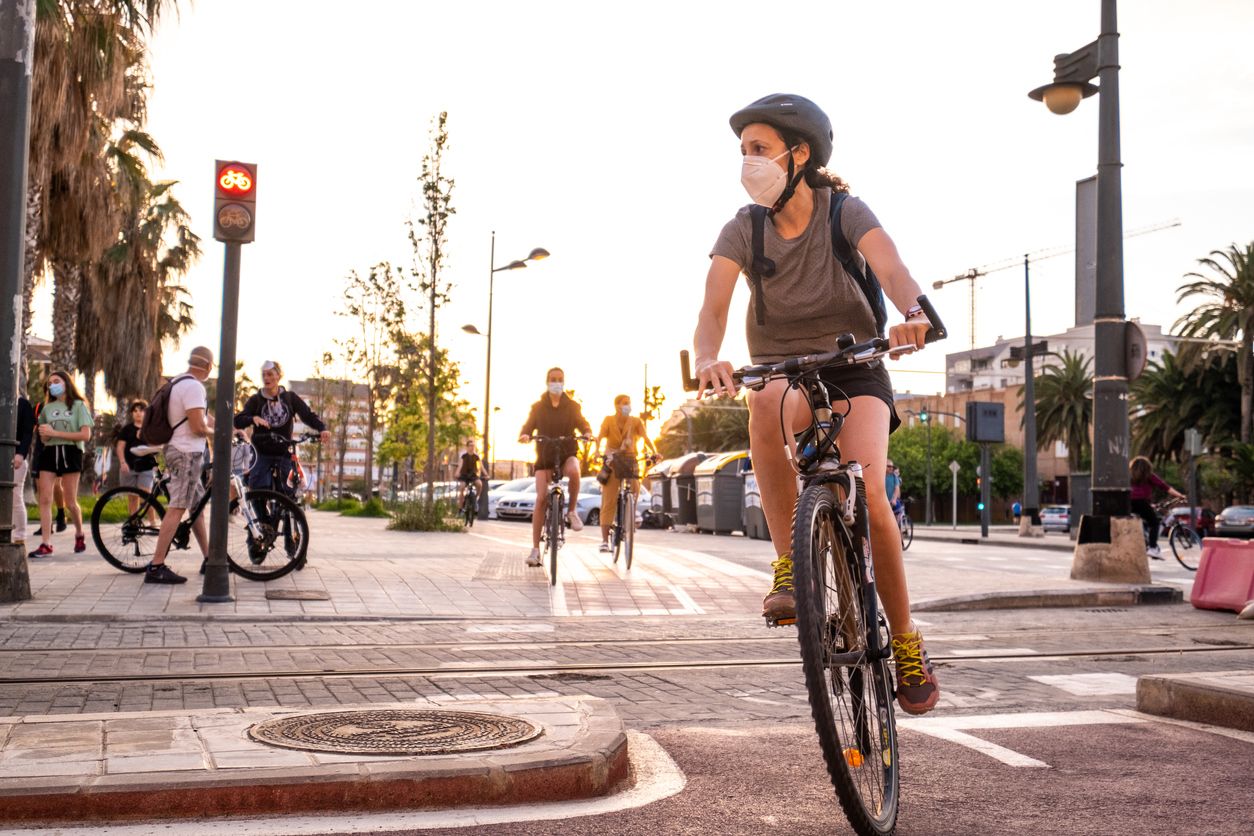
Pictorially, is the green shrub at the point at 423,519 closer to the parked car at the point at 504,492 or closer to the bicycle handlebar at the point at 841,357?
the bicycle handlebar at the point at 841,357

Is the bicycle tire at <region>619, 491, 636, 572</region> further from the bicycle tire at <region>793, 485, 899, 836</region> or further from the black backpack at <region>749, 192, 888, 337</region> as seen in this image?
the bicycle tire at <region>793, 485, 899, 836</region>

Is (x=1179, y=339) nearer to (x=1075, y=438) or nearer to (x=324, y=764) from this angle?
(x=1075, y=438)

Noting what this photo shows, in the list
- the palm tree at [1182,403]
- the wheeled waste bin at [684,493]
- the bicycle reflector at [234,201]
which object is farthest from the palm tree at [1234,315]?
the bicycle reflector at [234,201]

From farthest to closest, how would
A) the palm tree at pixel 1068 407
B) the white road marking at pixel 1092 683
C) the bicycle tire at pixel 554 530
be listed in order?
the palm tree at pixel 1068 407 → the bicycle tire at pixel 554 530 → the white road marking at pixel 1092 683

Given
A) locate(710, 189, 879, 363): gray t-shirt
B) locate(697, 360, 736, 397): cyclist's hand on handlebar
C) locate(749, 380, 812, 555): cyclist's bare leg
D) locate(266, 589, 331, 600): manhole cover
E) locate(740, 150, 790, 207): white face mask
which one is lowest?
locate(266, 589, 331, 600): manhole cover

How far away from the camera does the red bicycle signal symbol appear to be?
9.16m

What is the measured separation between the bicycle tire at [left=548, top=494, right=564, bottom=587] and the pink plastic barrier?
578cm

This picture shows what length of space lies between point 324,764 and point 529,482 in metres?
38.5

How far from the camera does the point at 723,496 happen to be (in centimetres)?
3016

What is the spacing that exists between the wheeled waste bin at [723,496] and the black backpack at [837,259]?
2536 centimetres

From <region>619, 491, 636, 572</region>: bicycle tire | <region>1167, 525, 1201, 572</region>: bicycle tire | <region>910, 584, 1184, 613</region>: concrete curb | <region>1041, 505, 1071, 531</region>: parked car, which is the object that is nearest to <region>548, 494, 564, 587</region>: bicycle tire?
<region>619, 491, 636, 572</region>: bicycle tire

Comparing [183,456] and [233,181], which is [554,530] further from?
[233,181]

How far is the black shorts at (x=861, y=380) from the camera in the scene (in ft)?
12.8

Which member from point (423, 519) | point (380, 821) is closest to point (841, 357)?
point (380, 821)
